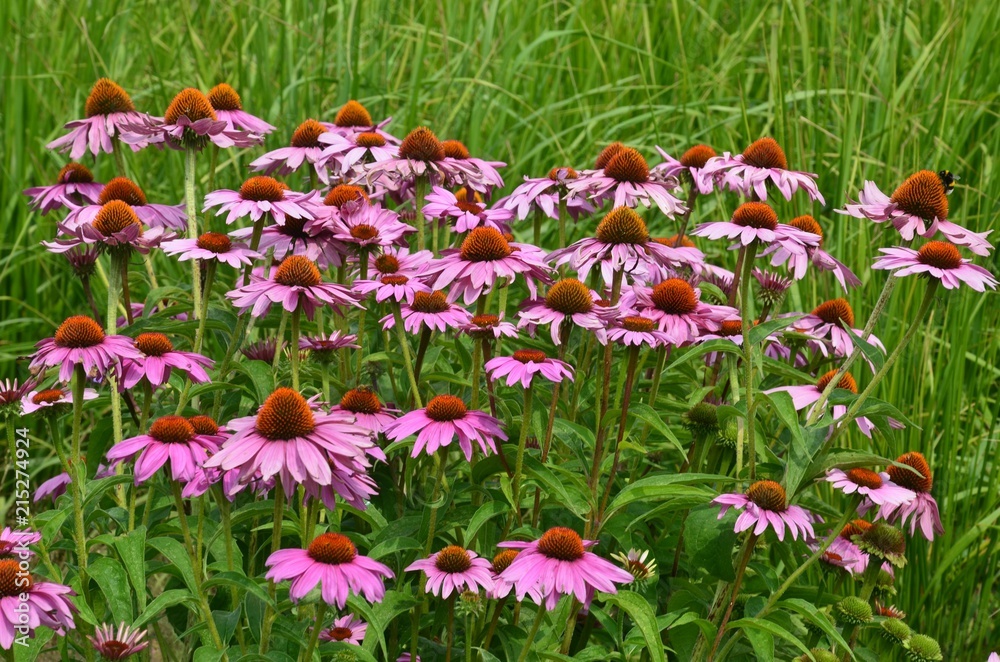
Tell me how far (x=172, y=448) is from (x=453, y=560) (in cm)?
53

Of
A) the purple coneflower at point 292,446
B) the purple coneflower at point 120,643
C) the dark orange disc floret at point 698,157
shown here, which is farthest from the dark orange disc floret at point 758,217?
the purple coneflower at point 120,643

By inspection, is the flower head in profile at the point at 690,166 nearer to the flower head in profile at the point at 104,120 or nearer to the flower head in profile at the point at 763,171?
the flower head in profile at the point at 763,171

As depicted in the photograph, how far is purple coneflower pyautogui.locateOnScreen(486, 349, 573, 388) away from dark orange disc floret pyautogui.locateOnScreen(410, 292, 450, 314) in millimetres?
181

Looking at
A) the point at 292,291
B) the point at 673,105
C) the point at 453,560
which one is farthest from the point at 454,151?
the point at 673,105

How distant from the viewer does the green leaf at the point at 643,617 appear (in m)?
1.73

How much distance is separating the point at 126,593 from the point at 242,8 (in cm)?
403

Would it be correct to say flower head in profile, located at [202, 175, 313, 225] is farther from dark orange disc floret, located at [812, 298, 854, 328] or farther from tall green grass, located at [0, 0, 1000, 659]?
tall green grass, located at [0, 0, 1000, 659]

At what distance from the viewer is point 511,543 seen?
5.95 ft

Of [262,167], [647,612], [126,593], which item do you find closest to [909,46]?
[262,167]

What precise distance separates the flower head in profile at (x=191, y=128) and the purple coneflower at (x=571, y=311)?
2.97 feet

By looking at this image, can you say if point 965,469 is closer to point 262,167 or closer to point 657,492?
point 657,492

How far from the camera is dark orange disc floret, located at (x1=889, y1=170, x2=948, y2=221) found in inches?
78.5

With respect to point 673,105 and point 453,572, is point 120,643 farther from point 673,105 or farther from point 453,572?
point 673,105

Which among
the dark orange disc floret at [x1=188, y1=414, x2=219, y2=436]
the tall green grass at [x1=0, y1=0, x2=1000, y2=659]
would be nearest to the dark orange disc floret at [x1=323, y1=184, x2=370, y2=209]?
the dark orange disc floret at [x1=188, y1=414, x2=219, y2=436]
